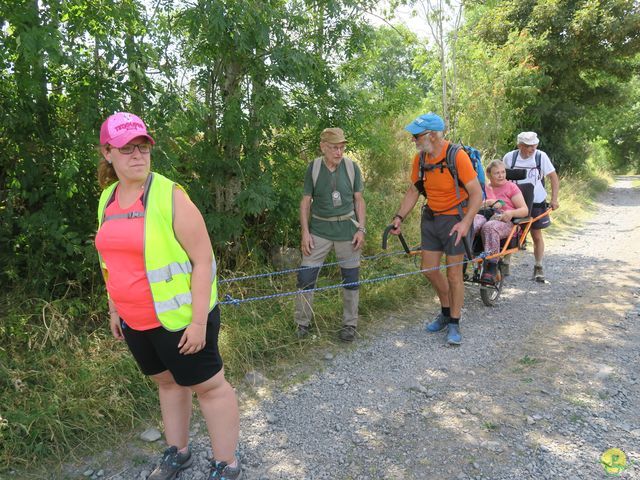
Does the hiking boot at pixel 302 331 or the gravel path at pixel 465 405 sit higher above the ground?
the hiking boot at pixel 302 331

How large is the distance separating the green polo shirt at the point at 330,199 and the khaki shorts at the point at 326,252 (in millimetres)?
48

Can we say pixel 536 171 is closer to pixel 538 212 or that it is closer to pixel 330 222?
pixel 538 212

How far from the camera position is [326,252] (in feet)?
14.5

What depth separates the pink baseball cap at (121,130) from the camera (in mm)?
2061

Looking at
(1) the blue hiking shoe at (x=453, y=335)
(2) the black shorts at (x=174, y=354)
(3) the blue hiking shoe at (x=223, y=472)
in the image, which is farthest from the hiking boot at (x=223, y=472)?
(1) the blue hiking shoe at (x=453, y=335)

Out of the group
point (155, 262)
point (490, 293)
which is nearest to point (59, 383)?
point (155, 262)

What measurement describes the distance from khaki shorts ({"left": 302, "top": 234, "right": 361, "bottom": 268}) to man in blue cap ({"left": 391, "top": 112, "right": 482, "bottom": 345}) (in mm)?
552

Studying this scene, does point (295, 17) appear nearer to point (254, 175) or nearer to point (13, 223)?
point (254, 175)

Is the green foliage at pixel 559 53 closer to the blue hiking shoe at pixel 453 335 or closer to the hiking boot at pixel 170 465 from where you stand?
the blue hiking shoe at pixel 453 335

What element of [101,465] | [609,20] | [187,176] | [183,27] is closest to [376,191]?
[187,176]

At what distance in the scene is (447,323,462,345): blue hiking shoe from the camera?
4406mm

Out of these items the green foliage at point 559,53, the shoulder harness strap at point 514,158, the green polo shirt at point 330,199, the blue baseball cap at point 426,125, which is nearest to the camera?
the blue baseball cap at point 426,125

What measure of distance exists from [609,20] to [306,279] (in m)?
14.4

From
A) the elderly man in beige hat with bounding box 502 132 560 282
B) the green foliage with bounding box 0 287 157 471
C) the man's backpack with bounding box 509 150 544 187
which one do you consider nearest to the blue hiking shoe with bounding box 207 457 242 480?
the green foliage with bounding box 0 287 157 471
